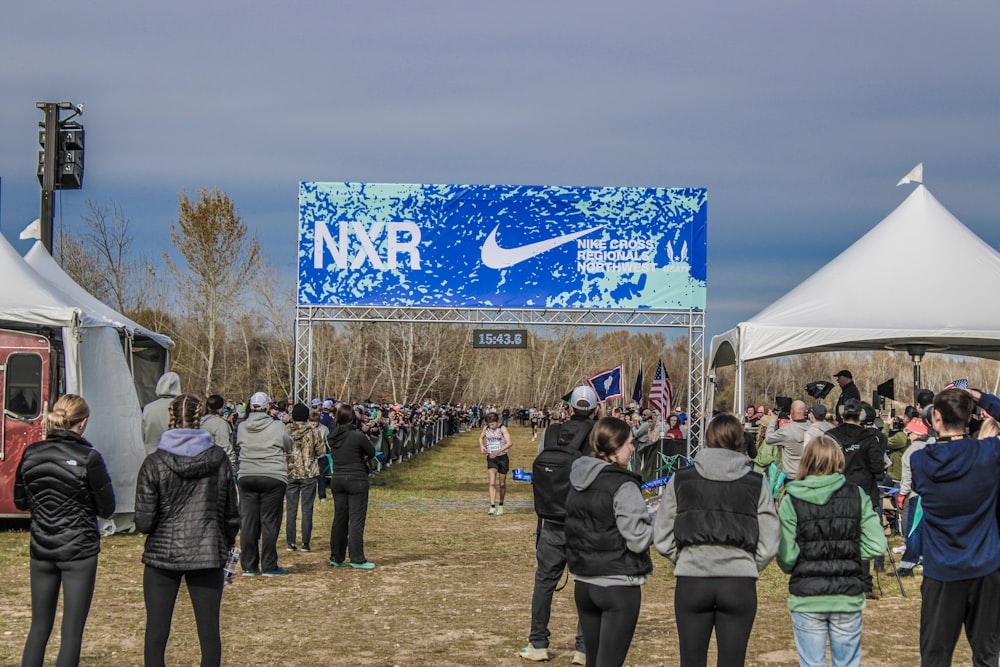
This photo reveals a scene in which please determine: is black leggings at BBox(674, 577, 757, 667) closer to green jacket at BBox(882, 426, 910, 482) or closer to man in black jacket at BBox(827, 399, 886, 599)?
man in black jacket at BBox(827, 399, 886, 599)

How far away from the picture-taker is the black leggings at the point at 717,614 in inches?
225

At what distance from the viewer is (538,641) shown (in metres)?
8.39

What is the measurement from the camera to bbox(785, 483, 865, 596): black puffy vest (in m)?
5.77

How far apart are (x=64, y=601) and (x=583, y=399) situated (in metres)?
3.77

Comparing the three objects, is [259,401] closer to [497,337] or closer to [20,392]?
[20,392]

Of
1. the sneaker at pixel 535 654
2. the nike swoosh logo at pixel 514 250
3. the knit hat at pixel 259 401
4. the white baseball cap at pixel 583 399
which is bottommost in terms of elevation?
the sneaker at pixel 535 654

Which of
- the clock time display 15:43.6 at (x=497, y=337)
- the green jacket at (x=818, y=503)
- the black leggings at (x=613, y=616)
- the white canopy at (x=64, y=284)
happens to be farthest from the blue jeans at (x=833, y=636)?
the clock time display 15:43.6 at (x=497, y=337)

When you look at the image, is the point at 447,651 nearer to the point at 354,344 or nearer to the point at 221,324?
the point at 221,324

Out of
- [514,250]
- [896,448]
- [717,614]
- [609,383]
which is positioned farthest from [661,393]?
[717,614]

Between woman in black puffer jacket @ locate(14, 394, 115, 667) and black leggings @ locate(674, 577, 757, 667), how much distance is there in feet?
10.6

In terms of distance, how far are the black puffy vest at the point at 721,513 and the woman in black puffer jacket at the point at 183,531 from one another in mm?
2686

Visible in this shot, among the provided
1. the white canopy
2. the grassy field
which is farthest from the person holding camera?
the white canopy

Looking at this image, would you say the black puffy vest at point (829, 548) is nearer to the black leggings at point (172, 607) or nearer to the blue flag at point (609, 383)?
the black leggings at point (172, 607)

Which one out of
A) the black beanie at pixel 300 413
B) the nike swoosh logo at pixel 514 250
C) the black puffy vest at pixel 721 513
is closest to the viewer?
the black puffy vest at pixel 721 513
